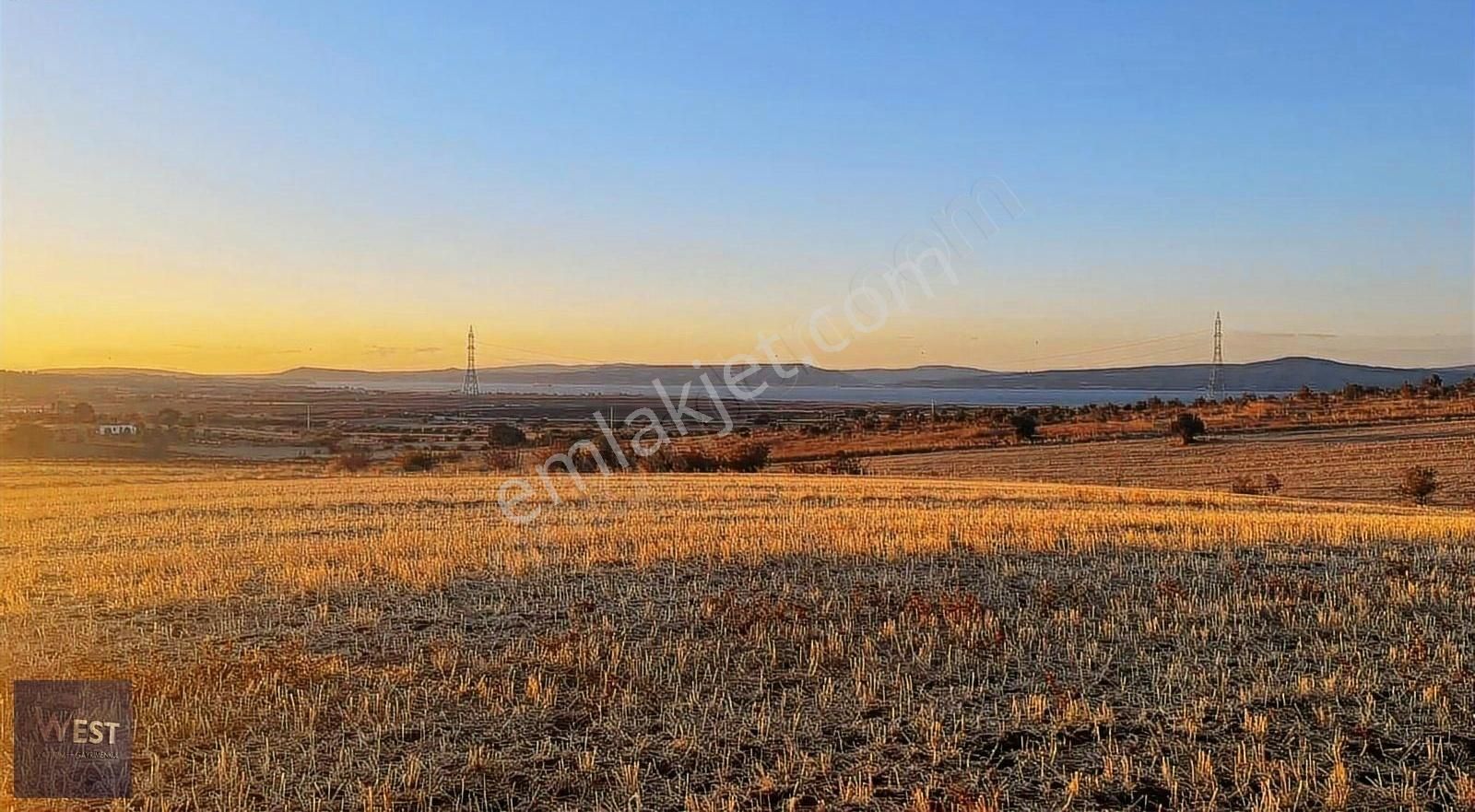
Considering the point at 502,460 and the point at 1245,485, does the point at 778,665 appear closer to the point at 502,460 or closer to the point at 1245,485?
the point at 1245,485

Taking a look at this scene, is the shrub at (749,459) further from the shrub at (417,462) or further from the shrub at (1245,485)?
the shrub at (1245,485)

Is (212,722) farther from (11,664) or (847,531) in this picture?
(847,531)

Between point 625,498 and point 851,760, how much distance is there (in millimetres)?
17905

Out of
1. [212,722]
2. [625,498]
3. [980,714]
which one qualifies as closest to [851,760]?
[980,714]

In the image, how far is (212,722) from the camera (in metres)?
6.93

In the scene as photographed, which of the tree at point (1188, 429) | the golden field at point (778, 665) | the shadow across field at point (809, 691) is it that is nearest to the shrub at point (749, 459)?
the tree at point (1188, 429)

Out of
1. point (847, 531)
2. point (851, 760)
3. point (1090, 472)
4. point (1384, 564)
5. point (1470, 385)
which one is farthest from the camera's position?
point (1470, 385)

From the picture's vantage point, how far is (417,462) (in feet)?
153

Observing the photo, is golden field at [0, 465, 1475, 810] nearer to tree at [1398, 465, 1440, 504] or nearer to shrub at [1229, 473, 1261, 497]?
shrub at [1229, 473, 1261, 497]

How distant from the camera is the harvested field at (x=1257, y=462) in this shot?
38.6 meters

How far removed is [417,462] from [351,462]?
3.45 meters

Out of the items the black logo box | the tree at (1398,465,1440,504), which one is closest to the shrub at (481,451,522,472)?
the black logo box

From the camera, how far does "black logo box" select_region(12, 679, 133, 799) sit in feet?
19.9

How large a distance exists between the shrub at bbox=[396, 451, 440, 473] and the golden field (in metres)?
30.5
